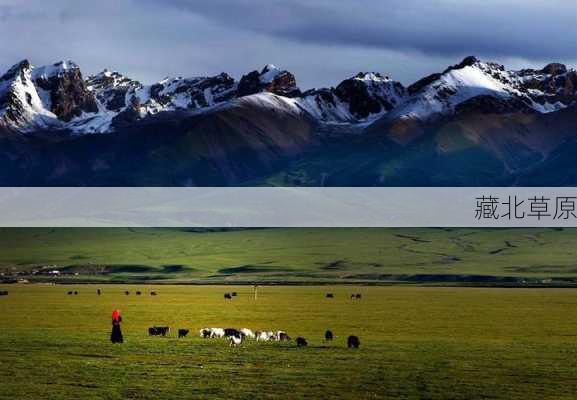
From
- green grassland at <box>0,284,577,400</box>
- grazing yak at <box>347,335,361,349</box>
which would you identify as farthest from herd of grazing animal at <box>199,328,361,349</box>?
green grassland at <box>0,284,577,400</box>

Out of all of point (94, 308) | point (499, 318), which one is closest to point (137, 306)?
point (94, 308)

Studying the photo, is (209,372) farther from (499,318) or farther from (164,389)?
(499,318)

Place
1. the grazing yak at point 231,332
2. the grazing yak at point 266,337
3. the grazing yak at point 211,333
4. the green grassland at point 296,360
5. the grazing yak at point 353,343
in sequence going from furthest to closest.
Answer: the grazing yak at point 211,333
the grazing yak at point 266,337
the grazing yak at point 231,332
the grazing yak at point 353,343
the green grassland at point 296,360

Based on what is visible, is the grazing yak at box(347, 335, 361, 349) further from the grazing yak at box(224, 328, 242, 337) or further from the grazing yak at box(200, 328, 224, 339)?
the grazing yak at box(200, 328, 224, 339)

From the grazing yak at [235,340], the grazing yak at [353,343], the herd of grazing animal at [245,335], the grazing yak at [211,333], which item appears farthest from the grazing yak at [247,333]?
the grazing yak at [353,343]

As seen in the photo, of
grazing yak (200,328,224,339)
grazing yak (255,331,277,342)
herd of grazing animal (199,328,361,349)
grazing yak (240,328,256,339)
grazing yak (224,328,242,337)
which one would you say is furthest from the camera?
grazing yak (200,328,224,339)

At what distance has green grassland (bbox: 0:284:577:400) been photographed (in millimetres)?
38812

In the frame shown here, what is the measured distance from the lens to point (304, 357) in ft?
160

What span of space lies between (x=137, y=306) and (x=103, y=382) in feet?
205

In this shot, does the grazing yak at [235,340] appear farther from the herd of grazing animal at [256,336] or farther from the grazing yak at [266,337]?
the grazing yak at [266,337]

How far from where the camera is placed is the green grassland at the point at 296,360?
127 ft

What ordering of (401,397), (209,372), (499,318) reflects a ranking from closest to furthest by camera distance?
(401,397) → (209,372) → (499,318)

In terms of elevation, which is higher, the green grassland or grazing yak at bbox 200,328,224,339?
grazing yak at bbox 200,328,224,339

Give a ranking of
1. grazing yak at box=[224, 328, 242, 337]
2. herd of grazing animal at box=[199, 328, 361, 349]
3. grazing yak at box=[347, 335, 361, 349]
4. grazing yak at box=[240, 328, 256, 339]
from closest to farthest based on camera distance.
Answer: grazing yak at box=[347, 335, 361, 349], herd of grazing animal at box=[199, 328, 361, 349], grazing yak at box=[224, 328, 242, 337], grazing yak at box=[240, 328, 256, 339]
